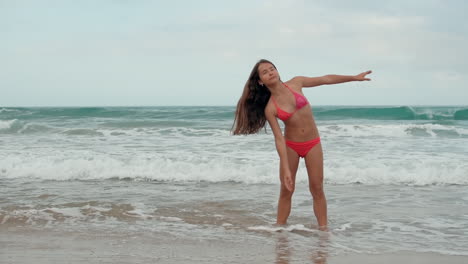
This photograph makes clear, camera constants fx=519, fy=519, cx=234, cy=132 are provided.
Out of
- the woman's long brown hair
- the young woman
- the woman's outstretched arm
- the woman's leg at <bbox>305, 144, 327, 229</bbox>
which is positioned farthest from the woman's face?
the woman's leg at <bbox>305, 144, 327, 229</bbox>

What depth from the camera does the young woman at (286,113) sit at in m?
4.92

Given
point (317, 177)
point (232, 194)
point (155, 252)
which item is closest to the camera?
point (155, 252)

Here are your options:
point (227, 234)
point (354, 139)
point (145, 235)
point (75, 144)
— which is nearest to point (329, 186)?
point (227, 234)

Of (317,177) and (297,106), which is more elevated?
(297,106)

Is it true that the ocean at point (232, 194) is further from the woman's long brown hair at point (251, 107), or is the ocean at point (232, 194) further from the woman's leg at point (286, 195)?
the woman's long brown hair at point (251, 107)

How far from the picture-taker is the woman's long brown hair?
5.06 meters

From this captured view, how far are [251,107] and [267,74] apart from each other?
396 millimetres

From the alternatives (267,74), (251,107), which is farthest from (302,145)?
(267,74)

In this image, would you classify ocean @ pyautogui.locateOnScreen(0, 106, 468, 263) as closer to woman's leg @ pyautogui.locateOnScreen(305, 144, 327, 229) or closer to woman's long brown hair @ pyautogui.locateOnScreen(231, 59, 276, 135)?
woman's leg @ pyautogui.locateOnScreen(305, 144, 327, 229)

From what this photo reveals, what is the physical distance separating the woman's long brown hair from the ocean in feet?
3.65

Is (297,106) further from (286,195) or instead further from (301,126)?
(286,195)

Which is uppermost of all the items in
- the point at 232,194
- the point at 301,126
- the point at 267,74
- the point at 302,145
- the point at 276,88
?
the point at 267,74

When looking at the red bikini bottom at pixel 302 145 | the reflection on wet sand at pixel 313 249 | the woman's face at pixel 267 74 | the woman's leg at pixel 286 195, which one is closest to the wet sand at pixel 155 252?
the reflection on wet sand at pixel 313 249

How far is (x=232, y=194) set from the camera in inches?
316
